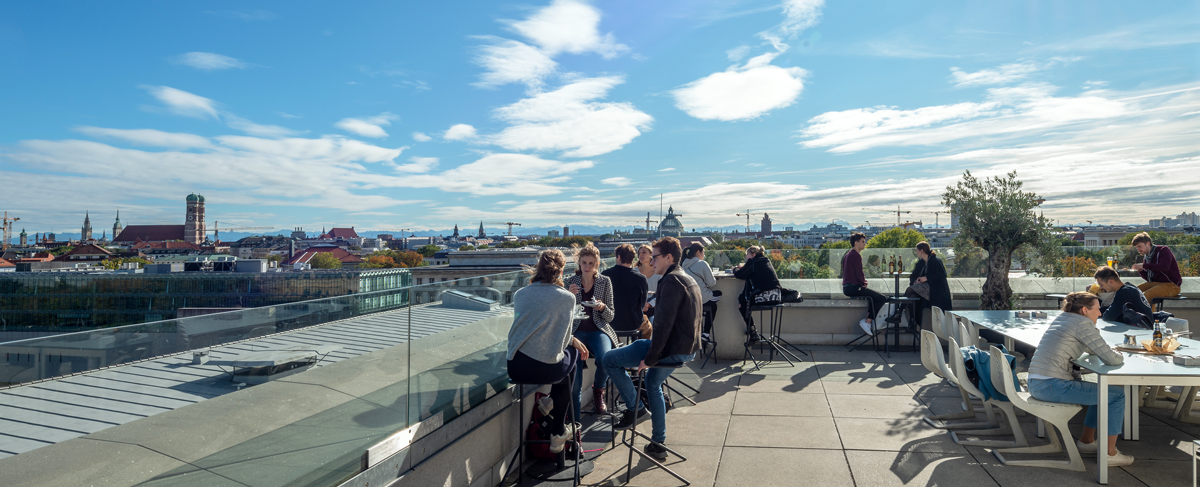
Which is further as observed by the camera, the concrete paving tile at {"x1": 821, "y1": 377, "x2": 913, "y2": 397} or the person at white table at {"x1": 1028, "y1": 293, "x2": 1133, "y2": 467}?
the concrete paving tile at {"x1": 821, "y1": 377, "x2": 913, "y2": 397}

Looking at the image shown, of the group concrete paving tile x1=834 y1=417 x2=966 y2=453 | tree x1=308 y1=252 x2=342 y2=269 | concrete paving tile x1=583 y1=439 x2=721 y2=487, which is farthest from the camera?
tree x1=308 y1=252 x2=342 y2=269

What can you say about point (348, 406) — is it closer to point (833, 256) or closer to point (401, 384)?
point (401, 384)

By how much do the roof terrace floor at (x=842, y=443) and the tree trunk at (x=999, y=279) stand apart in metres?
3.03

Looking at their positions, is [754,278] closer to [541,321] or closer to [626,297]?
[626,297]

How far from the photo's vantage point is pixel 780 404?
5.68 meters

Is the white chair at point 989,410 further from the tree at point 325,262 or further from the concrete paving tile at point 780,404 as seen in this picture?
the tree at point 325,262

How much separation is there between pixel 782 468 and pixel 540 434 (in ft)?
5.47

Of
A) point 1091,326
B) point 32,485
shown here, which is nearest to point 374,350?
point 32,485

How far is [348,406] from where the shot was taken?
8.90ft

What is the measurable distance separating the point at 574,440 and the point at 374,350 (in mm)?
1745

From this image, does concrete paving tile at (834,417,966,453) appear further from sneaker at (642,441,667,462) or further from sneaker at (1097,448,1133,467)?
sneaker at (642,441,667,462)

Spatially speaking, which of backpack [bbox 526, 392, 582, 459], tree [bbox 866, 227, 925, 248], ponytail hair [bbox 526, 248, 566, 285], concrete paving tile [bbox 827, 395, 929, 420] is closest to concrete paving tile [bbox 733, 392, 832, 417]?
concrete paving tile [bbox 827, 395, 929, 420]

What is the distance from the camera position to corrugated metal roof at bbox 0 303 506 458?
1.84m

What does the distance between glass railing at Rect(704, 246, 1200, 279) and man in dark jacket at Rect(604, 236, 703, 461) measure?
644 cm
